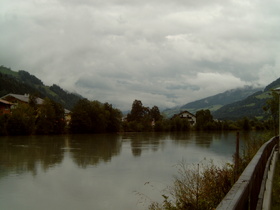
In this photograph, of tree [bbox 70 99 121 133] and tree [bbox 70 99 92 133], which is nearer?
tree [bbox 70 99 92 133]

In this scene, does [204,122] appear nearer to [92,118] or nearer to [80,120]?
[92,118]

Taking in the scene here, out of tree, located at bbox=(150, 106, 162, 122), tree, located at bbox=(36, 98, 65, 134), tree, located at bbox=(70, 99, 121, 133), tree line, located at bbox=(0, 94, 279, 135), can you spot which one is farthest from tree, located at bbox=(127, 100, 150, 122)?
tree, located at bbox=(36, 98, 65, 134)

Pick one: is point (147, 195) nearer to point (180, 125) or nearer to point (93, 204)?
point (93, 204)

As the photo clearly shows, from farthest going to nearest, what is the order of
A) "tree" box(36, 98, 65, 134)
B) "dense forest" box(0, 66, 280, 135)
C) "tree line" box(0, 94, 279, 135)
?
"tree" box(36, 98, 65, 134), "tree line" box(0, 94, 279, 135), "dense forest" box(0, 66, 280, 135)

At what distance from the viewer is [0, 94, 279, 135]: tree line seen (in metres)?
59.0

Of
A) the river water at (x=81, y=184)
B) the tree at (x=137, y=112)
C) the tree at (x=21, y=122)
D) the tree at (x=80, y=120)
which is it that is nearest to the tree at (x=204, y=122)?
the tree at (x=137, y=112)

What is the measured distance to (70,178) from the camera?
18.0 meters

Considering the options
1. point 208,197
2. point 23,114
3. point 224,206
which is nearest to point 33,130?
point 23,114

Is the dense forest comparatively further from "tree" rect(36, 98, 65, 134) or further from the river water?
the river water

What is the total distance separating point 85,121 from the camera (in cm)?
7162

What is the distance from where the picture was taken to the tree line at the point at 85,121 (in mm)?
58969

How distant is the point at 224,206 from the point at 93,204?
432 inches

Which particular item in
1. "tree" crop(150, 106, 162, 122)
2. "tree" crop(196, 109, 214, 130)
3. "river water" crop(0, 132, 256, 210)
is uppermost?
"tree" crop(150, 106, 162, 122)

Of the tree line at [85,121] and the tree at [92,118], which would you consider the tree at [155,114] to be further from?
the tree at [92,118]
